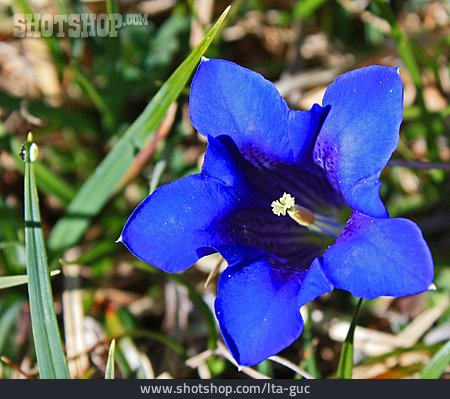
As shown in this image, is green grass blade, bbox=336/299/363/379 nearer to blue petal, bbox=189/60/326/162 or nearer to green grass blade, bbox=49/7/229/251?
blue petal, bbox=189/60/326/162

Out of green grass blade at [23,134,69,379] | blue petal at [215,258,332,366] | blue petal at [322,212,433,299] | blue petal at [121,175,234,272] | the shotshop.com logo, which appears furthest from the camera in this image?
the shotshop.com logo

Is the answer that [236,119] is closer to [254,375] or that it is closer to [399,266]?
[399,266]

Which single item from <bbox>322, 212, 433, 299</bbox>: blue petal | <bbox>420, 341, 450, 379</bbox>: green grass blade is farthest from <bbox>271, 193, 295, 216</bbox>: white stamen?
<bbox>420, 341, 450, 379</bbox>: green grass blade

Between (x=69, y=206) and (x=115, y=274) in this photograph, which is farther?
(x=115, y=274)

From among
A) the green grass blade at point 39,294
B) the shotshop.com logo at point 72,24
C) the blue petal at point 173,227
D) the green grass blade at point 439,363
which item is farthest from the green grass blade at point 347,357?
the shotshop.com logo at point 72,24

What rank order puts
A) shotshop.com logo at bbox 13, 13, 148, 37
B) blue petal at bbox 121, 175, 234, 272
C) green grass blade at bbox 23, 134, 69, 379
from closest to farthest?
blue petal at bbox 121, 175, 234, 272, green grass blade at bbox 23, 134, 69, 379, shotshop.com logo at bbox 13, 13, 148, 37

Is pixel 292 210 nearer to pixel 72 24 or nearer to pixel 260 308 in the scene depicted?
pixel 260 308
